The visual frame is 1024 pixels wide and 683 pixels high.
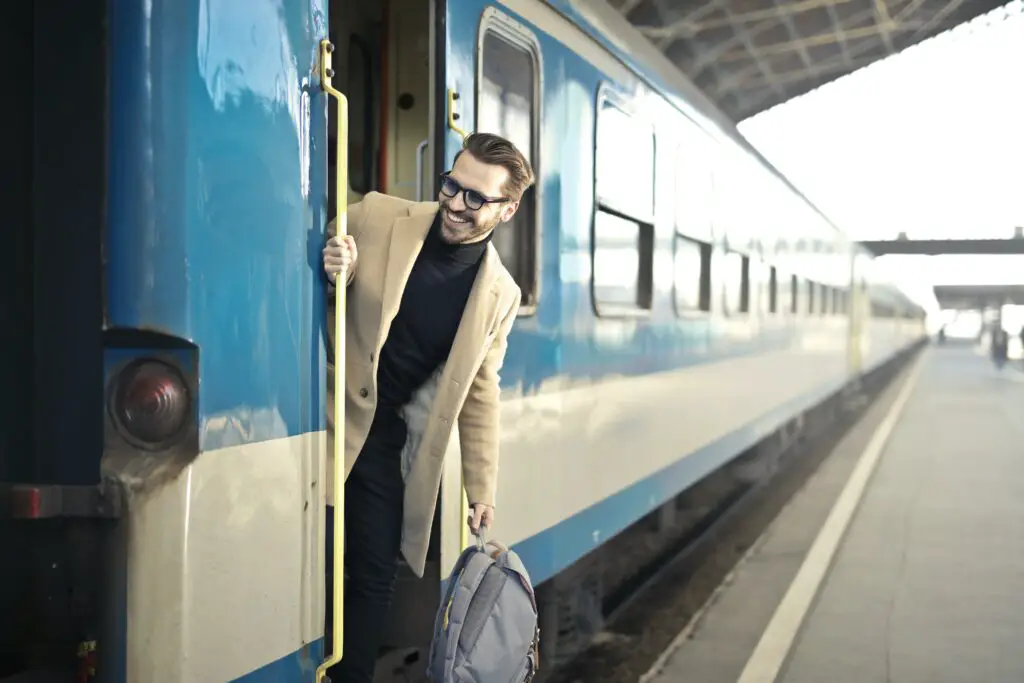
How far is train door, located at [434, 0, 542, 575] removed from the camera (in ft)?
11.5

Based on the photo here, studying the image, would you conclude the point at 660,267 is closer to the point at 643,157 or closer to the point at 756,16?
the point at 643,157

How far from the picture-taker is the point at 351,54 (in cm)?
400

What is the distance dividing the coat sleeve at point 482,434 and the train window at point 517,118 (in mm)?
733

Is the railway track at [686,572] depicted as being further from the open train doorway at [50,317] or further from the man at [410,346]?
the open train doorway at [50,317]

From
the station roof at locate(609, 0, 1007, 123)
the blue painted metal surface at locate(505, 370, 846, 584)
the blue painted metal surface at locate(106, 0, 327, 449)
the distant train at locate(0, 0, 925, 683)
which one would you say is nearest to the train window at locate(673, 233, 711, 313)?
the blue painted metal surface at locate(505, 370, 846, 584)

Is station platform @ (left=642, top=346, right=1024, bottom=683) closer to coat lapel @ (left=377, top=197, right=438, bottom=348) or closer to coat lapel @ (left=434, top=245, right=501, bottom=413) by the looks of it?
coat lapel @ (left=434, top=245, right=501, bottom=413)

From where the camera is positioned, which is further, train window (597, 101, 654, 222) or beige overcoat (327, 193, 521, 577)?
train window (597, 101, 654, 222)

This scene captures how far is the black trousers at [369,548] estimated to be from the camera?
319cm

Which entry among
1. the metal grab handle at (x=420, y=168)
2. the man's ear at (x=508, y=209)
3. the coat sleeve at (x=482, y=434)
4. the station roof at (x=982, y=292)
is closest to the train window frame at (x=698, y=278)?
the metal grab handle at (x=420, y=168)

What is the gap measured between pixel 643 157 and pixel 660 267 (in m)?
0.60

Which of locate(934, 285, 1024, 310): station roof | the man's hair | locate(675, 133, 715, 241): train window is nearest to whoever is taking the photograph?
the man's hair

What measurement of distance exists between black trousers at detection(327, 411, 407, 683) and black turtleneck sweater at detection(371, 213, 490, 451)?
6cm

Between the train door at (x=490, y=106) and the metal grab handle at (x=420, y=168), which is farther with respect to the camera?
the metal grab handle at (x=420, y=168)

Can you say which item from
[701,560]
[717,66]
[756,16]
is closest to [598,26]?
[701,560]
